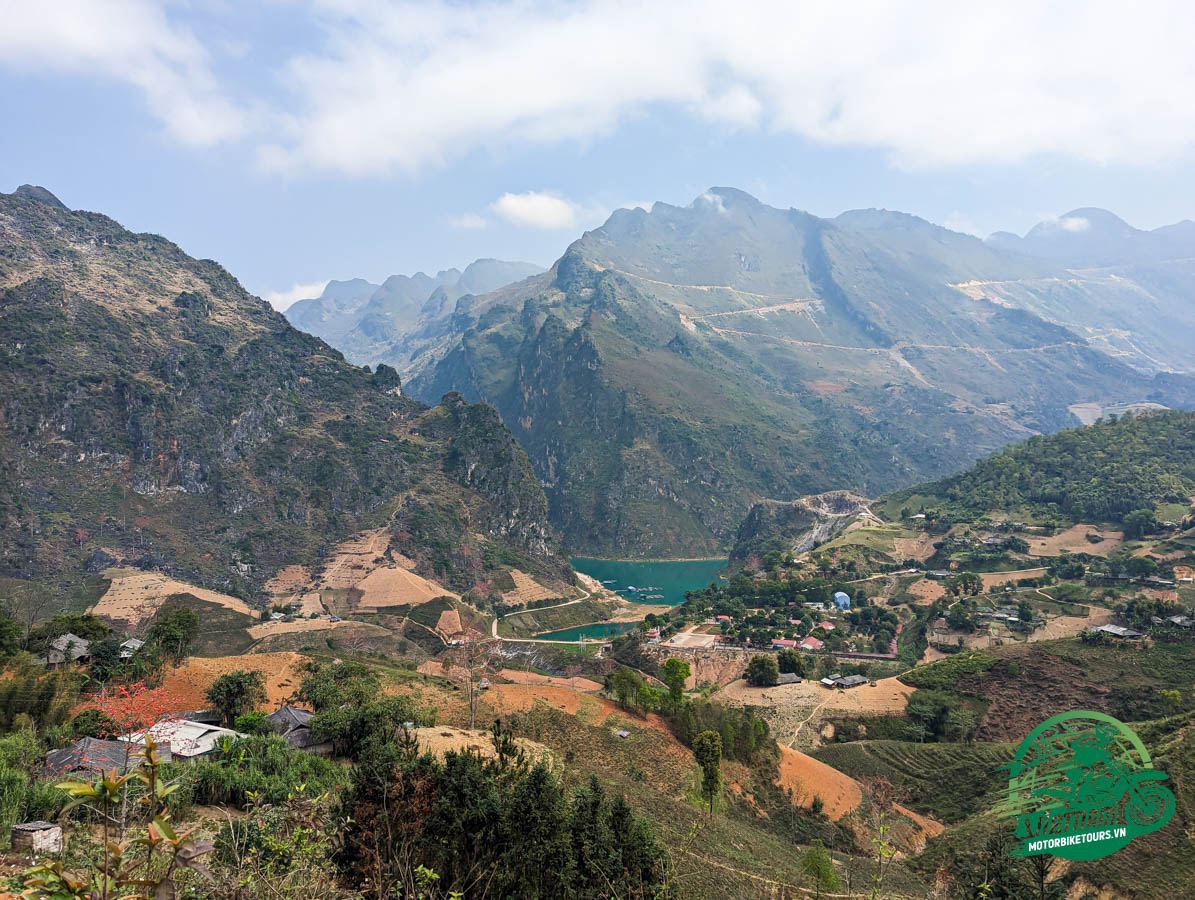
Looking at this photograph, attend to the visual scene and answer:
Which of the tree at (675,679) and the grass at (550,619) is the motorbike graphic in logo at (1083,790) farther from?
the grass at (550,619)

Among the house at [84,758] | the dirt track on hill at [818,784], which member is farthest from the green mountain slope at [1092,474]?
the house at [84,758]

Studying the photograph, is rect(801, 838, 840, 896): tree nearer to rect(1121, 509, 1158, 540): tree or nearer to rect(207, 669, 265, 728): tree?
rect(207, 669, 265, 728): tree


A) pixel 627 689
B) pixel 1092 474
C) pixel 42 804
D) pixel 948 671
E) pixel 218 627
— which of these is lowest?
pixel 948 671

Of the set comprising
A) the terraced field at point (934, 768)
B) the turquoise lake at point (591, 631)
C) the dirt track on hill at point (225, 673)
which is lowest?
the turquoise lake at point (591, 631)

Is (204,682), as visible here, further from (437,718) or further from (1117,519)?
(1117,519)

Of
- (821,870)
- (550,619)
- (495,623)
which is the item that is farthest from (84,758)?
(550,619)

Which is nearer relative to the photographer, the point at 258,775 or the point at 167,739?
the point at 258,775

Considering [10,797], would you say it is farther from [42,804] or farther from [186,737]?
[186,737]
